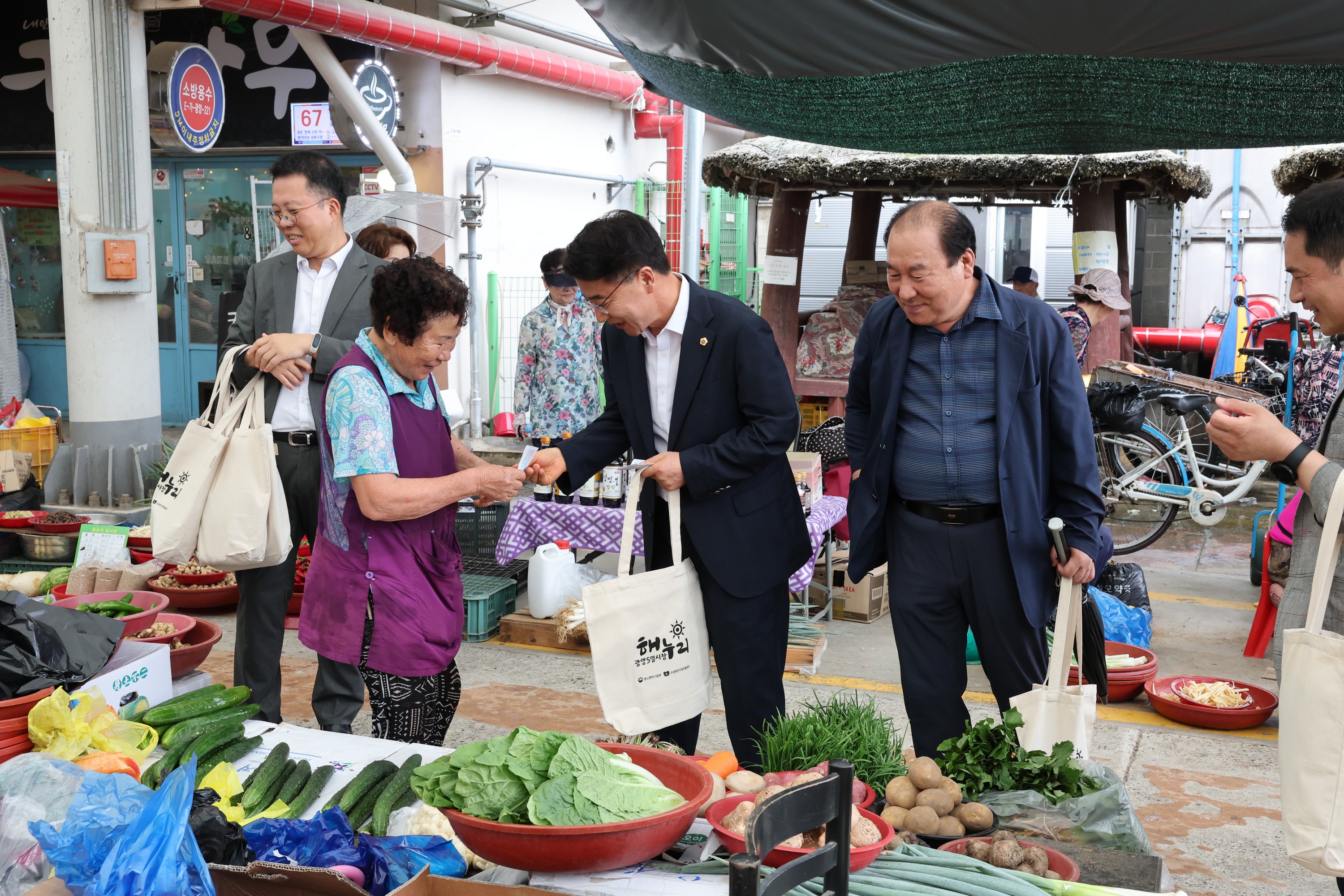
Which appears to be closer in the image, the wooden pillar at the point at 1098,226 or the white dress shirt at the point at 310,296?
the white dress shirt at the point at 310,296

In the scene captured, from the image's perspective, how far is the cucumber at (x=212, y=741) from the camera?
2768mm

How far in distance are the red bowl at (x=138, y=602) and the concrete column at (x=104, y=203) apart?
155 inches

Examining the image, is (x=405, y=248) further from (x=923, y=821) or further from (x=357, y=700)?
(x=923, y=821)

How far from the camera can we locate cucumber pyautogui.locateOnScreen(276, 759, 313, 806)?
2.63 meters

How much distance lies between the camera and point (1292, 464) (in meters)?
2.52

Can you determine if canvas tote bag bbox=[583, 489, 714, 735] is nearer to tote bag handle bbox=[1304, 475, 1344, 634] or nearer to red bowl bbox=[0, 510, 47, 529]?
tote bag handle bbox=[1304, 475, 1344, 634]

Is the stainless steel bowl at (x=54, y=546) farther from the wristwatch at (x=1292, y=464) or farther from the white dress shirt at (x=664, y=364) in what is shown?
the wristwatch at (x=1292, y=464)

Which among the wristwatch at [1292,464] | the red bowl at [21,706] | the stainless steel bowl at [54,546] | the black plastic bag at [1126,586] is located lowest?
the black plastic bag at [1126,586]

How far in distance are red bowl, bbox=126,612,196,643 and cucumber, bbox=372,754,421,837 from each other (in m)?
1.38

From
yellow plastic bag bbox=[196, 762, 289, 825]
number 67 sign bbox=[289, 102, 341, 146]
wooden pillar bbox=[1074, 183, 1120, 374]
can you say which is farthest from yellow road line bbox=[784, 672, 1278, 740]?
number 67 sign bbox=[289, 102, 341, 146]

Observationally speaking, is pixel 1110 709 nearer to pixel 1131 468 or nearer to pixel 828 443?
pixel 828 443

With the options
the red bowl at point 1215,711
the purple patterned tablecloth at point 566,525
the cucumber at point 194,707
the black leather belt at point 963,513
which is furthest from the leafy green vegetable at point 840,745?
the purple patterned tablecloth at point 566,525

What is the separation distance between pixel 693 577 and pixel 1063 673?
104cm

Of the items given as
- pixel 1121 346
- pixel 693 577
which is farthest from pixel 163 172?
pixel 693 577
